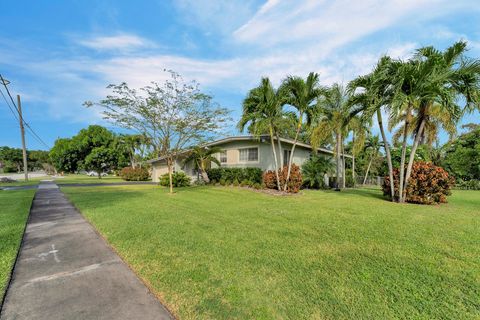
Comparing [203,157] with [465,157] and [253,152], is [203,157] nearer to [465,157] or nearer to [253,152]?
[253,152]

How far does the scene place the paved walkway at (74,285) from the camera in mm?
2447

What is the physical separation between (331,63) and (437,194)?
8.83 metres

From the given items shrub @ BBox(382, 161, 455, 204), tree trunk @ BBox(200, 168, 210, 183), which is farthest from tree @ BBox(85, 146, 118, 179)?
shrub @ BBox(382, 161, 455, 204)

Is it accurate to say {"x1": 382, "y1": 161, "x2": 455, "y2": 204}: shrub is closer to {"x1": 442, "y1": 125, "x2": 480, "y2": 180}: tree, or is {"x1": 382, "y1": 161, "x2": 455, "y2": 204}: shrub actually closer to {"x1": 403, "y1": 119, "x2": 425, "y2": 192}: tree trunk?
{"x1": 403, "y1": 119, "x2": 425, "y2": 192}: tree trunk

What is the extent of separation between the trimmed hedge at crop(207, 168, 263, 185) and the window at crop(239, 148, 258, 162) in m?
1.20

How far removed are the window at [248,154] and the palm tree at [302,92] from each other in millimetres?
5162

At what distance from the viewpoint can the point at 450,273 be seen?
10.6 ft

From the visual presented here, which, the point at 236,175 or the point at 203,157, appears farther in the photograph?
the point at 203,157

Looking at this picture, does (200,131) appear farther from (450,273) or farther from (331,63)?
(450,273)

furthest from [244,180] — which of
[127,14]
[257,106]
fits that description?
[127,14]

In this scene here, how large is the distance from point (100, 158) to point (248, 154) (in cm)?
2461

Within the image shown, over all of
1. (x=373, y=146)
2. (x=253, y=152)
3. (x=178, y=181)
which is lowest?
(x=178, y=181)

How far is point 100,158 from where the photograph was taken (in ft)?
104

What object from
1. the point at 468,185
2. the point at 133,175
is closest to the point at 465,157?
the point at 468,185
